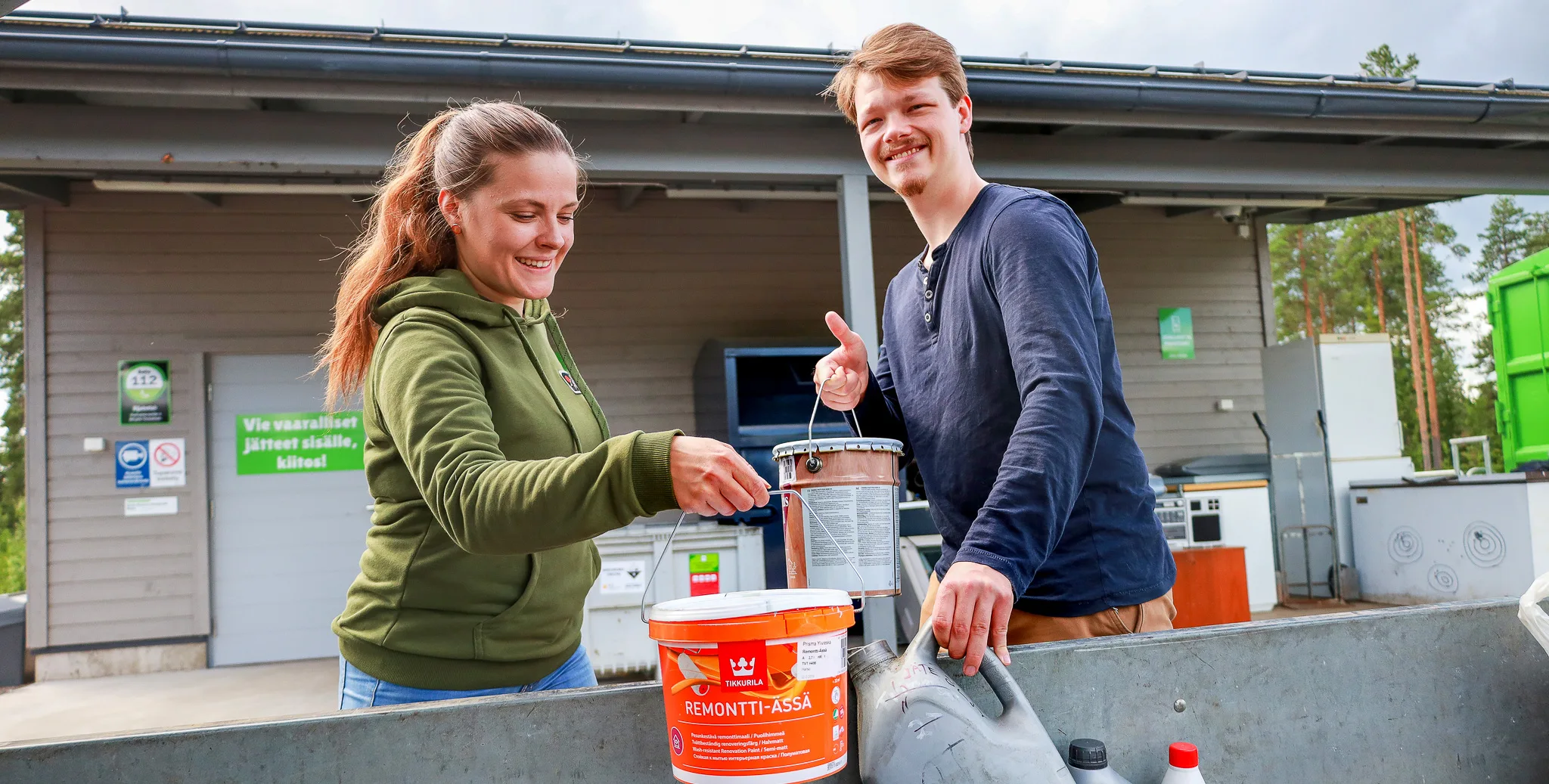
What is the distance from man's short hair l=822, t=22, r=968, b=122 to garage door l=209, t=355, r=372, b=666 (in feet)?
22.9

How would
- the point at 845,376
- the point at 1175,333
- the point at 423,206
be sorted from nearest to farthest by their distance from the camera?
the point at 423,206 < the point at 845,376 < the point at 1175,333

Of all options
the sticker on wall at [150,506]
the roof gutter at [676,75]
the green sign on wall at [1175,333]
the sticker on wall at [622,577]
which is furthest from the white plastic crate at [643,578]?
the green sign on wall at [1175,333]

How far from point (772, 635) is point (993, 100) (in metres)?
5.62

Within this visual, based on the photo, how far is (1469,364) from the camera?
29500mm

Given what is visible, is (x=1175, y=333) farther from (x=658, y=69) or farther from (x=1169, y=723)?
(x=1169, y=723)

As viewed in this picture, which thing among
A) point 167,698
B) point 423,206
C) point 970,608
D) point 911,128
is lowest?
point 167,698

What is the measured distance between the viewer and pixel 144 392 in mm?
7566

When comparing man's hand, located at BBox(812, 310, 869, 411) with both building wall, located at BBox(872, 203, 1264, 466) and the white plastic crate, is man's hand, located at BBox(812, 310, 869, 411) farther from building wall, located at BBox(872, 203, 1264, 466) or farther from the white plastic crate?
building wall, located at BBox(872, 203, 1264, 466)

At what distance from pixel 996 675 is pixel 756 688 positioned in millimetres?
419

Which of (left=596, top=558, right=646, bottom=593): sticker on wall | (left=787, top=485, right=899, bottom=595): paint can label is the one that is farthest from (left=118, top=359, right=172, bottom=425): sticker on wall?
(left=787, top=485, right=899, bottom=595): paint can label

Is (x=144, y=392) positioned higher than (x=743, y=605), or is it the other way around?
(x=144, y=392)

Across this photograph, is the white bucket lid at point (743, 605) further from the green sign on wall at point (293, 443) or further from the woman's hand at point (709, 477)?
the green sign on wall at point (293, 443)

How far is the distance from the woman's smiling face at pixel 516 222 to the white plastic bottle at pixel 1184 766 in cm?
127

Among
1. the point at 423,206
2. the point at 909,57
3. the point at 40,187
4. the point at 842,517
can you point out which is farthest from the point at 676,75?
the point at 40,187
